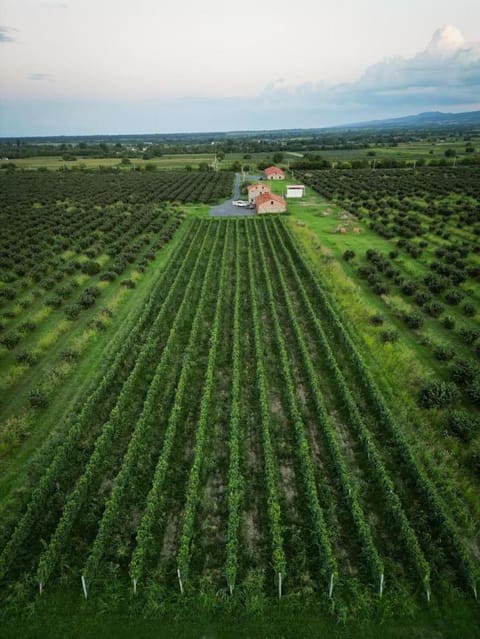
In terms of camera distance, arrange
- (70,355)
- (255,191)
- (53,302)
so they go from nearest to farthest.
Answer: (70,355), (53,302), (255,191)

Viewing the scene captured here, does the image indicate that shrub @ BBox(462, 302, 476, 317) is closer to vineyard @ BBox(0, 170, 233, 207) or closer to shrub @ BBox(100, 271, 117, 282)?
shrub @ BBox(100, 271, 117, 282)

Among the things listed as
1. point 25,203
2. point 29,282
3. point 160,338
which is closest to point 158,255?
point 29,282

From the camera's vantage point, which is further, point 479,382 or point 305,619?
point 479,382

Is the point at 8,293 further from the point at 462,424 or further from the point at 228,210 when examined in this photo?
the point at 228,210

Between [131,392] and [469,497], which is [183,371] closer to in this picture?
[131,392]

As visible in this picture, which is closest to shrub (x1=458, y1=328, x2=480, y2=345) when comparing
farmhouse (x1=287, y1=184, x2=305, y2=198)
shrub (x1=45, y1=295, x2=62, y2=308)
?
shrub (x1=45, y1=295, x2=62, y2=308)

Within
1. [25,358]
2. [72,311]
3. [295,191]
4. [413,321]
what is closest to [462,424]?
[413,321]
